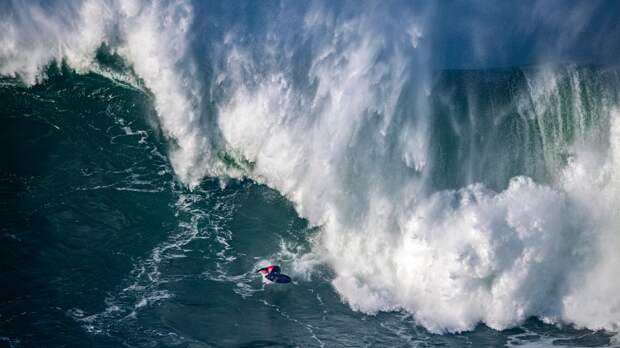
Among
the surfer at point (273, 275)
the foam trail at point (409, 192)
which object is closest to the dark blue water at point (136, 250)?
the surfer at point (273, 275)

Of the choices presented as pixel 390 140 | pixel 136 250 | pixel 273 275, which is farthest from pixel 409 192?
pixel 136 250

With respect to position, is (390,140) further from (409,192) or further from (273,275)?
(273,275)

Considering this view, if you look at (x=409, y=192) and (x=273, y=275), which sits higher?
(x=409, y=192)

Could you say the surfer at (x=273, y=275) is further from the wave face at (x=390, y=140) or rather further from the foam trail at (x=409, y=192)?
the foam trail at (x=409, y=192)

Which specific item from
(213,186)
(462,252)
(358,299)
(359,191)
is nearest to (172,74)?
(213,186)

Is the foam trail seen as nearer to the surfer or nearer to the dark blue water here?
the dark blue water

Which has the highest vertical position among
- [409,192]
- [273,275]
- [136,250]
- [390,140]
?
[390,140]

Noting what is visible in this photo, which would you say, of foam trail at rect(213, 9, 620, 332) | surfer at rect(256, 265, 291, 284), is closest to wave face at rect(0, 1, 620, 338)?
foam trail at rect(213, 9, 620, 332)
